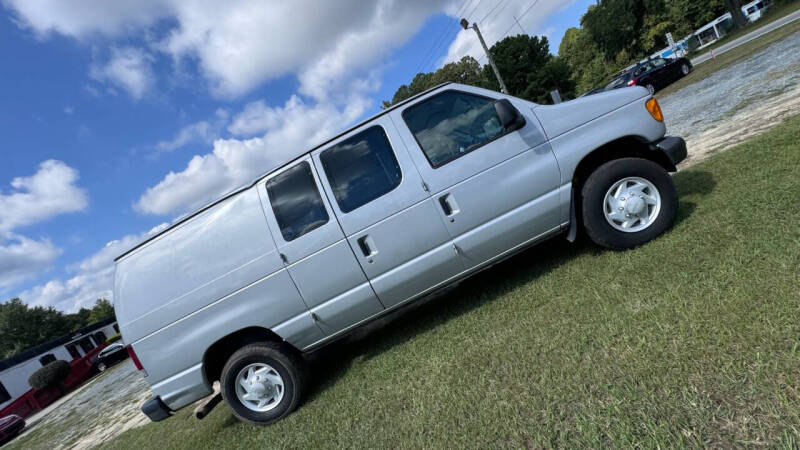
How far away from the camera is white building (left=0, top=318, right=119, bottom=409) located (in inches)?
891

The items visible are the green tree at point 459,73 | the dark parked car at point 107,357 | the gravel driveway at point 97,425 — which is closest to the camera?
the gravel driveway at point 97,425

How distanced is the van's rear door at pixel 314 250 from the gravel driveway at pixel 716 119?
4945 mm

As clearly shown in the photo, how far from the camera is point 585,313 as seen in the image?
280cm

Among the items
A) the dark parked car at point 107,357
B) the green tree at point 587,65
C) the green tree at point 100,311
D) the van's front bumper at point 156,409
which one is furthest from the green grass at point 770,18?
the green tree at point 100,311

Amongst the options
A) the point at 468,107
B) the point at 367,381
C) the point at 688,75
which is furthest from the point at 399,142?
the point at 688,75

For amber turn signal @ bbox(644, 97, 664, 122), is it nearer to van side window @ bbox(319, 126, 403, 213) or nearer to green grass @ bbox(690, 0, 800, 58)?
van side window @ bbox(319, 126, 403, 213)

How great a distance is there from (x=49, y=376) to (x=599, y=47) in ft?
236

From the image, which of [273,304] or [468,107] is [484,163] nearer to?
[468,107]

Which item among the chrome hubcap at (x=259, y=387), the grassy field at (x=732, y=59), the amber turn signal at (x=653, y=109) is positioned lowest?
the grassy field at (x=732, y=59)

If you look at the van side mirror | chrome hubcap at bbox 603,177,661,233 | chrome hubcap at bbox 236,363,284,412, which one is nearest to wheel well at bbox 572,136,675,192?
chrome hubcap at bbox 603,177,661,233

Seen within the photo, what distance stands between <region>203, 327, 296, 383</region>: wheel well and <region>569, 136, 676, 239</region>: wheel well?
10.2 ft

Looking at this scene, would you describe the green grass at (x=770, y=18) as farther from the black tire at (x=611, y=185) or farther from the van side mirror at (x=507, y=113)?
the van side mirror at (x=507, y=113)

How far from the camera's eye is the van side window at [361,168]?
344 cm

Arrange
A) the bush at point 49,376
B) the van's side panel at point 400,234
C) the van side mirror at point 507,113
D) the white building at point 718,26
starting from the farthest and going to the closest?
the white building at point 718,26 → the bush at point 49,376 → the van's side panel at point 400,234 → the van side mirror at point 507,113
